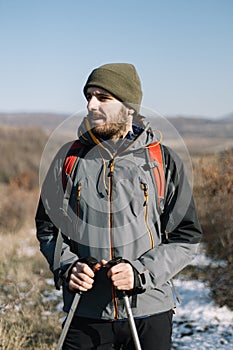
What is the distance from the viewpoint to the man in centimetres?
180

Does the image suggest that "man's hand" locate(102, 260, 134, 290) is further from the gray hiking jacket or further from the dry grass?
the dry grass

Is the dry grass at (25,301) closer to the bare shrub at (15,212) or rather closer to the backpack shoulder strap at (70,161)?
the bare shrub at (15,212)

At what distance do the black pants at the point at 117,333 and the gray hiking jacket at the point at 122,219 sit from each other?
0.15 feet

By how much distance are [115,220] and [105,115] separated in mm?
436

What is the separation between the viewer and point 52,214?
190 centimetres

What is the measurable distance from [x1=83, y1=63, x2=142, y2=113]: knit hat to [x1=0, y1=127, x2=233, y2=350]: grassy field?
90.7 inches

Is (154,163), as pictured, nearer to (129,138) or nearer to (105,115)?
(129,138)

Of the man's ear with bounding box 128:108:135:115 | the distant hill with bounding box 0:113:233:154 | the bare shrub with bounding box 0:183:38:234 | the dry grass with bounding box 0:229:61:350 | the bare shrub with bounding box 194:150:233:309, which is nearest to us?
the man's ear with bounding box 128:108:135:115

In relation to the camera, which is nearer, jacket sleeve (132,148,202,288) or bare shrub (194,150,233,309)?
jacket sleeve (132,148,202,288)

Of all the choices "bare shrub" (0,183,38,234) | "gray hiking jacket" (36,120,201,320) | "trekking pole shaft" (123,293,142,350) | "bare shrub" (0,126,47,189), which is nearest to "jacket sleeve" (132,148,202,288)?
"gray hiking jacket" (36,120,201,320)

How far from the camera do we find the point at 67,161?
1.88 metres

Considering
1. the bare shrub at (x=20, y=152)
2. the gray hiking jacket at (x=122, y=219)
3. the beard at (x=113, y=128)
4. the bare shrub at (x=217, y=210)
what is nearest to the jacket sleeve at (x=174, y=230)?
the gray hiking jacket at (x=122, y=219)

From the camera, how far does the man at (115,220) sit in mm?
1796

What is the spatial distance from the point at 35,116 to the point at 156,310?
410 ft
